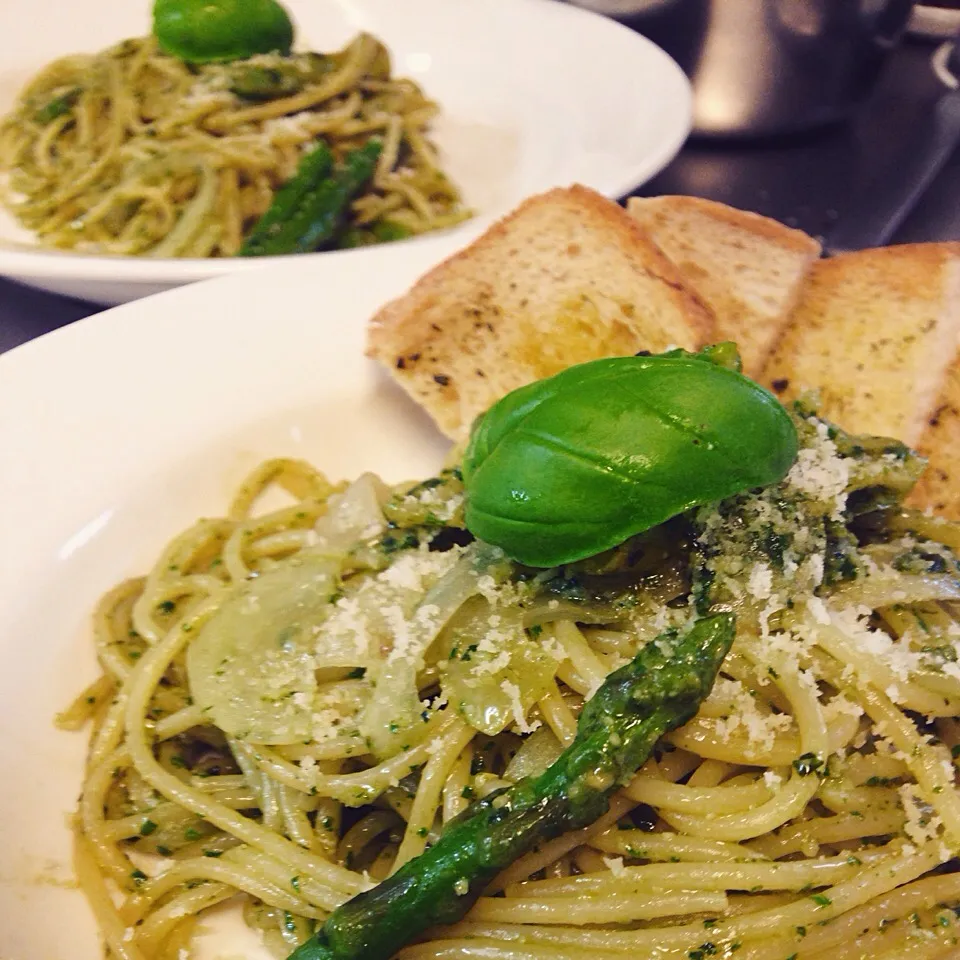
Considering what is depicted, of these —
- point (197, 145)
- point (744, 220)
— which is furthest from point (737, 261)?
point (197, 145)

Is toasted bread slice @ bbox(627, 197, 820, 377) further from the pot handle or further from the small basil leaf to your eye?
the pot handle

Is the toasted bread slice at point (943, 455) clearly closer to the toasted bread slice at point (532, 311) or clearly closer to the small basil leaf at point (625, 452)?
the toasted bread slice at point (532, 311)

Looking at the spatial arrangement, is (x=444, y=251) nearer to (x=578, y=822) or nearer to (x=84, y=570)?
(x=84, y=570)

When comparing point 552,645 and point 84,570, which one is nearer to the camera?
point 552,645

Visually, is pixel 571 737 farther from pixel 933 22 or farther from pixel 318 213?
pixel 933 22

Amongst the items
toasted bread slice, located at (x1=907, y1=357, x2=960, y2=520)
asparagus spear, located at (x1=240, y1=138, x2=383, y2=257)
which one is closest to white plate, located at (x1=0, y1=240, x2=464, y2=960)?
asparagus spear, located at (x1=240, y1=138, x2=383, y2=257)

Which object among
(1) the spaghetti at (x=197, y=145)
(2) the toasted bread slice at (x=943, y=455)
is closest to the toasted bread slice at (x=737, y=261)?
(2) the toasted bread slice at (x=943, y=455)

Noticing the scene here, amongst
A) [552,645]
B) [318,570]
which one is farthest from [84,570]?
[552,645]
